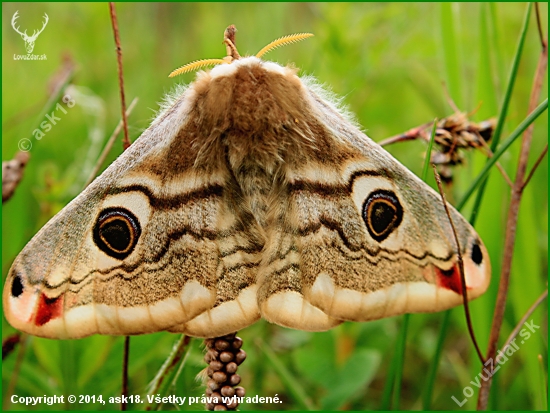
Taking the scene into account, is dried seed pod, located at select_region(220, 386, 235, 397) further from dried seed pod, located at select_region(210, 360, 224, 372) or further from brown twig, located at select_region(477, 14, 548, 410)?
brown twig, located at select_region(477, 14, 548, 410)

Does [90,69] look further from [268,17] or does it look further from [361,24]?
[361,24]

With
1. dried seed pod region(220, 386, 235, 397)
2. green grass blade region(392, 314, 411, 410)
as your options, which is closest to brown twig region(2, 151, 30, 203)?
dried seed pod region(220, 386, 235, 397)

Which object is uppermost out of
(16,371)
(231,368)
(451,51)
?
(451,51)

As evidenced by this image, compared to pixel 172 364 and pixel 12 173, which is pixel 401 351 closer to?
pixel 172 364

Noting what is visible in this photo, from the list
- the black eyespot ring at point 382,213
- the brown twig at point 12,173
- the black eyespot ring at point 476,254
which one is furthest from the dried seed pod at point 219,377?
the brown twig at point 12,173

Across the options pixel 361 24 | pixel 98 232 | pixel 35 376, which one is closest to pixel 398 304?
pixel 98 232

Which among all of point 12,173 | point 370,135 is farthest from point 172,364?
point 370,135

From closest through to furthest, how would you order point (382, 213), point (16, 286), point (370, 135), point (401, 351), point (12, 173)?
point (16, 286) < point (382, 213) < point (401, 351) < point (12, 173) < point (370, 135)
